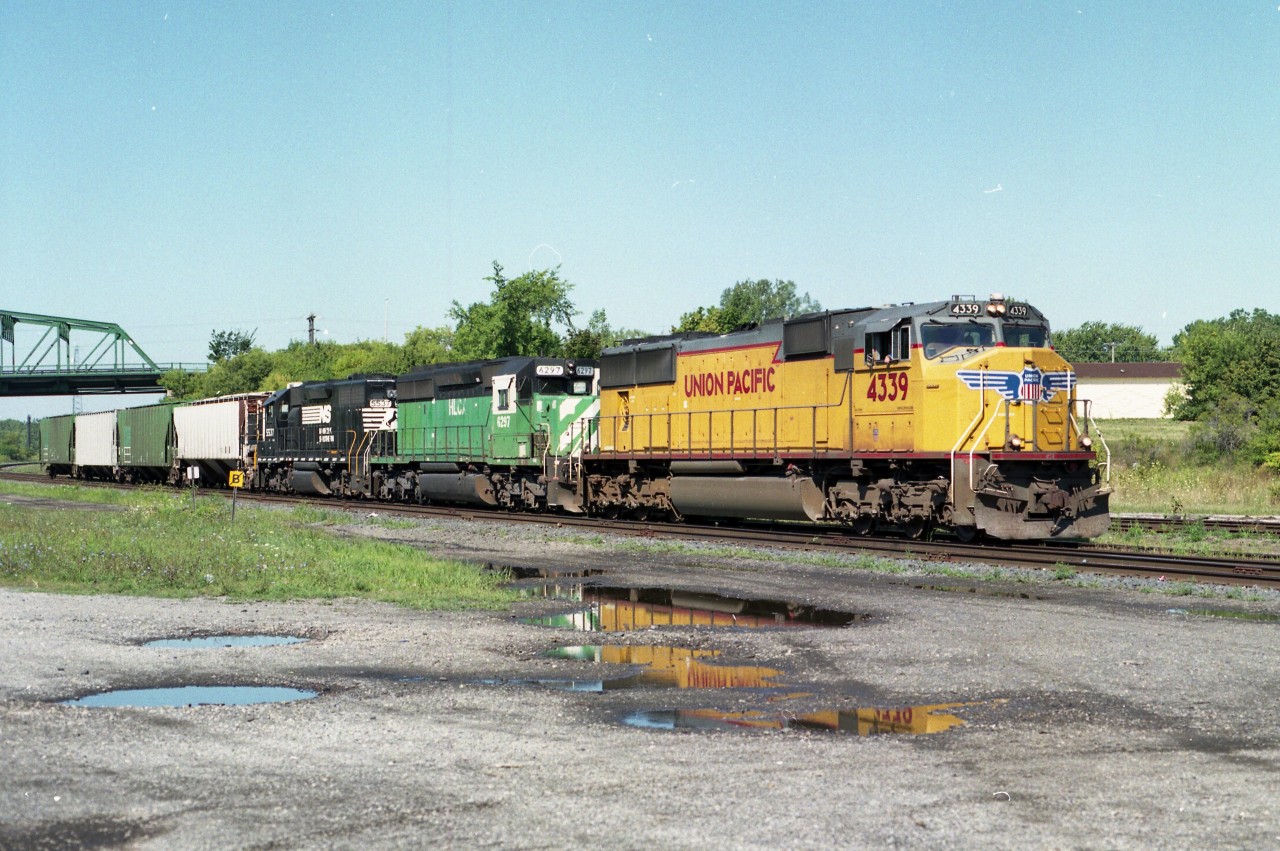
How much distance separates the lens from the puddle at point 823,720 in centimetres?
726

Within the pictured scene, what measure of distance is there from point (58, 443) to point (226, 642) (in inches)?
2590

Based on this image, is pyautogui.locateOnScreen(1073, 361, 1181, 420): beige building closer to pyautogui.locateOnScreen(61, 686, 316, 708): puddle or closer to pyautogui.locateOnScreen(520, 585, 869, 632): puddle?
pyautogui.locateOnScreen(520, 585, 869, 632): puddle

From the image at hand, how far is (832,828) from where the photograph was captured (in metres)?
5.25

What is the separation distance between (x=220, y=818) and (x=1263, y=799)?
4.80 meters

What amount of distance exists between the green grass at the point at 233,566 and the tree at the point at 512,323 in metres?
41.2

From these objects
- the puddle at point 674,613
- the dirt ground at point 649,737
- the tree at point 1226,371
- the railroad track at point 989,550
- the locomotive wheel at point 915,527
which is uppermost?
the tree at point 1226,371

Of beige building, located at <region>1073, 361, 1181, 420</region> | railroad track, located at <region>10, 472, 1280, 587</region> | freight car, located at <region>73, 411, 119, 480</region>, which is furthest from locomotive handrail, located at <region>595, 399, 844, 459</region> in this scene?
beige building, located at <region>1073, 361, 1181, 420</region>

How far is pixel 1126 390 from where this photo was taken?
368 feet

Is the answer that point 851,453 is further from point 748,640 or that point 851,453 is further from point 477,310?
point 477,310

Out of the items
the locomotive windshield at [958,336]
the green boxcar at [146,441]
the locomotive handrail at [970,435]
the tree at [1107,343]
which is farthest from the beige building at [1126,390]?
the locomotive handrail at [970,435]

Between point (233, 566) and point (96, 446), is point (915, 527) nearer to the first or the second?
point (233, 566)

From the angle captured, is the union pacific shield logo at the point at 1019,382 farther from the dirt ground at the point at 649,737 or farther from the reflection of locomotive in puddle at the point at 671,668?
the reflection of locomotive in puddle at the point at 671,668

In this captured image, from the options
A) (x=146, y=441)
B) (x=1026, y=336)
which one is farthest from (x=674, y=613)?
(x=146, y=441)

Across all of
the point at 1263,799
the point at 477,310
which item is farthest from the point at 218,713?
the point at 477,310
